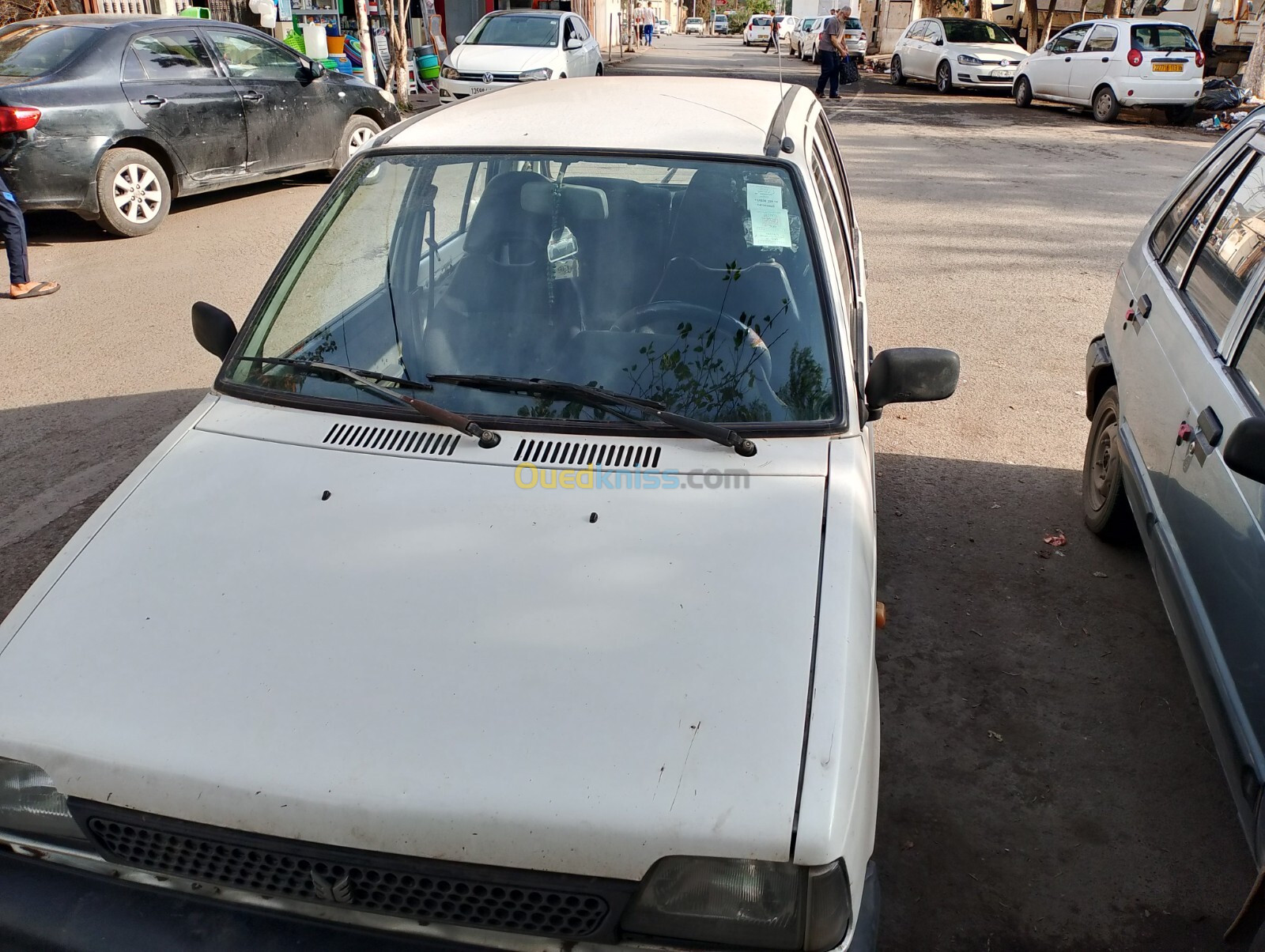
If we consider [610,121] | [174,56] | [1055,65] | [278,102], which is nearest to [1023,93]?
[1055,65]

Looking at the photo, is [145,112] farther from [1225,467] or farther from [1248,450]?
[1248,450]

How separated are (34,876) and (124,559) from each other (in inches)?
27.6

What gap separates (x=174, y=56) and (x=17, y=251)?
121 inches

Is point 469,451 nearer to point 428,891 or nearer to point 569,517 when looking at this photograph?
point 569,517

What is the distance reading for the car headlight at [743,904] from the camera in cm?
173

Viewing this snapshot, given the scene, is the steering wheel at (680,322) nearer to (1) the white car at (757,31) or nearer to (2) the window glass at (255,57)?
(2) the window glass at (255,57)

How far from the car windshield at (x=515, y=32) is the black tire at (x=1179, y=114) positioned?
1069cm

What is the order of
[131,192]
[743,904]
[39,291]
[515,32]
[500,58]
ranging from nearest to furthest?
[743,904], [39,291], [131,192], [500,58], [515,32]

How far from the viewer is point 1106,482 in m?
4.41

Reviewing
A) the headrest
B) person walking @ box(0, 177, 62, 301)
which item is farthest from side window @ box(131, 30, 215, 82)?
the headrest

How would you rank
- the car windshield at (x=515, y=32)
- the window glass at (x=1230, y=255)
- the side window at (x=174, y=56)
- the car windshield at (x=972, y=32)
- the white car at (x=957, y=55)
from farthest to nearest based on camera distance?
the car windshield at (x=972, y=32) < the white car at (x=957, y=55) < the car windshield at (x=515, y=32) < the side window at (x=174, y=56) < the window glass at (x=1230, y=255)

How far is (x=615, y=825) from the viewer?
1.74 metres

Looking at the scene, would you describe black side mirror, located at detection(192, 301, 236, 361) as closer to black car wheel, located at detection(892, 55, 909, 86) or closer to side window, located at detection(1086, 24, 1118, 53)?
side window, located at detection(1086, 24, 1118, 53)

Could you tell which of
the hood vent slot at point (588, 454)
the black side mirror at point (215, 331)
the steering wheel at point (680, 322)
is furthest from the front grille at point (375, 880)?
the black side mirror at point (215, 331)
